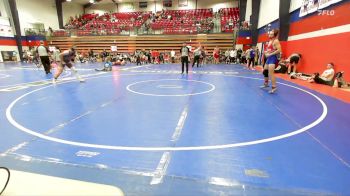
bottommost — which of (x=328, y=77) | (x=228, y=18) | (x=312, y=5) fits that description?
(x=328, y=77)

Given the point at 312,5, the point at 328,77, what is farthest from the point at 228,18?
the point at 328,77

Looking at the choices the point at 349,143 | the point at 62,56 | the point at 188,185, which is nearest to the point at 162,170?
the point at 188,185

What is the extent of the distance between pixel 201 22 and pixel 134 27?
26.9 feet

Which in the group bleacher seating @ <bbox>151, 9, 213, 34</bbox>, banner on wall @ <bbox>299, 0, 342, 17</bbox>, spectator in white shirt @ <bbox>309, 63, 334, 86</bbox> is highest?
bleacher seating @ <bbox>151, 9, 213, 34</bbox>

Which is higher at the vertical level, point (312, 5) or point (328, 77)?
point (312, 5)

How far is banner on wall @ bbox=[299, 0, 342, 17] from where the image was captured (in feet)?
32.8

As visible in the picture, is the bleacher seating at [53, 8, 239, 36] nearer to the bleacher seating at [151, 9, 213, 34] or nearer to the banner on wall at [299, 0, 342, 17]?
the bleacher seating at [151, 9, 213, 34]

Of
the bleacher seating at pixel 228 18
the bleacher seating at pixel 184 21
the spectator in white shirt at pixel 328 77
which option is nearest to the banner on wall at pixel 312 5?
the spectator in white shirt at pixel 328 77

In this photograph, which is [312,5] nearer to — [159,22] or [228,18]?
[228,18]

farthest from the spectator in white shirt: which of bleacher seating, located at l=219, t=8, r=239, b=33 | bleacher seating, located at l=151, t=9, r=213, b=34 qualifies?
bleacher seating, located at l=151, t=9, r=213, b=34

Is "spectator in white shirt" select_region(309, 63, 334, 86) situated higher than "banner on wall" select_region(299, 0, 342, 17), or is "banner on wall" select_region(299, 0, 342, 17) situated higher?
"banner on wall" select_region(299, 0, 342, 17)

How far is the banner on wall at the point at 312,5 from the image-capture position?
32.8 ft

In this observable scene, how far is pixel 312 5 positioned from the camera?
36.6 ft

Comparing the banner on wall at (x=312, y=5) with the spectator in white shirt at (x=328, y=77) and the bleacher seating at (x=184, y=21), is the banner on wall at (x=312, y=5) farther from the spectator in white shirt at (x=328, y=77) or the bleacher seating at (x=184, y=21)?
the bleacher seating at (x=184, y=21)
